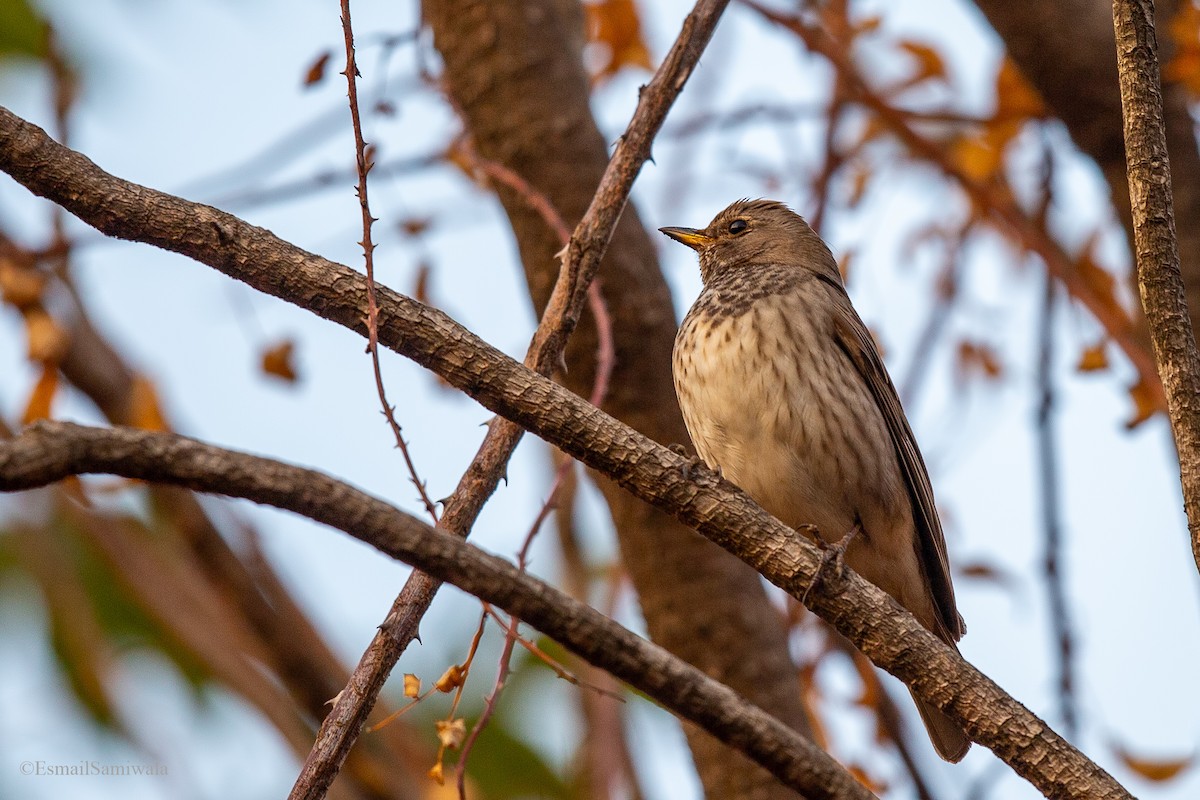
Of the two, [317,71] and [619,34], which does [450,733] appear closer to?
[317,71]

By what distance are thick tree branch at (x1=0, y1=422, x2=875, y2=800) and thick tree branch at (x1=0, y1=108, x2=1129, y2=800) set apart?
0.81 meters

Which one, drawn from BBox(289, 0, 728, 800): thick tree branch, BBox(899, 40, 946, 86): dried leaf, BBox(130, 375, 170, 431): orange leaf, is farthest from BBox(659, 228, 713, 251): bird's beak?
BBox(130, 375, 170, 431): orange leaf

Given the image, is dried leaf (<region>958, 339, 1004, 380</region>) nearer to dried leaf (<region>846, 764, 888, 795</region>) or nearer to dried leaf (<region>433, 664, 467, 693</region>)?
dried leaf (<region>846, 764, 888, 795</region>)

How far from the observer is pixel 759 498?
4406 millimetres

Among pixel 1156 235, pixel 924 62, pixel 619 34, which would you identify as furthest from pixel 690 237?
pixel 1156 235

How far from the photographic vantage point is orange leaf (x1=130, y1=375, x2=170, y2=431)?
4.62 m

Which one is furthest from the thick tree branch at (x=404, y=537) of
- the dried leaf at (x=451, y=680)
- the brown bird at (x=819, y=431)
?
the brown bird at (x=819, y=431)

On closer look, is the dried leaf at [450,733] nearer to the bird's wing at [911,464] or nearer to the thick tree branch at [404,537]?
the thick tree branch at [404,537]

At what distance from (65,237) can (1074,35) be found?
387 cm

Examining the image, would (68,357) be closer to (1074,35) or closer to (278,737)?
(278,737)

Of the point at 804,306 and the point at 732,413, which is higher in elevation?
the point at 804,306

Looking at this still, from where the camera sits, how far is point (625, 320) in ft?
16.4

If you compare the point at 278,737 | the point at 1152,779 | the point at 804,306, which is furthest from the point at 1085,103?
the point at 278,737

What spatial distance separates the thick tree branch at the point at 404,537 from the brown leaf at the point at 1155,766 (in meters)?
3.36
